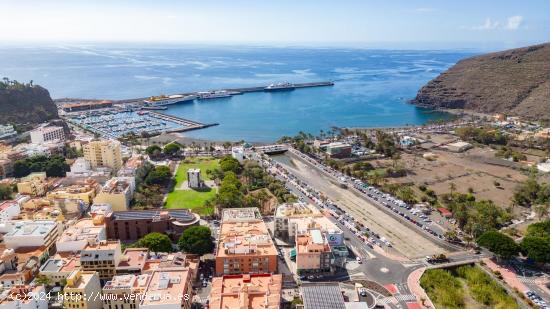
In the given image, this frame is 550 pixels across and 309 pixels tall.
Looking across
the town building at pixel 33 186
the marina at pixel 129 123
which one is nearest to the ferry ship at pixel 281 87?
the marina at pixel 129 123

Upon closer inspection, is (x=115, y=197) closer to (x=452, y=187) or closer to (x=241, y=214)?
(x=241, y=214)

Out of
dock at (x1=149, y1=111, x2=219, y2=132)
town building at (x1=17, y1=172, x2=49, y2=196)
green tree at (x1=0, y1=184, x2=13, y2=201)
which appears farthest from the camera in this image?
dock at (x1=149, y1=111, x2=219, y2=132)

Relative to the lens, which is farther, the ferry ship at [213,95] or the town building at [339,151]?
the ferry ship at [213,95]

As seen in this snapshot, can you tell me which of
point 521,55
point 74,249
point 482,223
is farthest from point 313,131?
point 521,55

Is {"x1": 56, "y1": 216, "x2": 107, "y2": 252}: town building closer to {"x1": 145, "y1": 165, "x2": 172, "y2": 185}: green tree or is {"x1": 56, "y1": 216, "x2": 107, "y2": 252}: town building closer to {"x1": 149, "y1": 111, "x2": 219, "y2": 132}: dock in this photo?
{"x1": 145, "y1": 165, "x2": 172, "y2": 185}: green tree

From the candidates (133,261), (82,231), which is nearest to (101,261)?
(133,261)

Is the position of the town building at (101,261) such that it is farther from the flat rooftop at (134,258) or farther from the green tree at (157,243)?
the green tree at (157,243)

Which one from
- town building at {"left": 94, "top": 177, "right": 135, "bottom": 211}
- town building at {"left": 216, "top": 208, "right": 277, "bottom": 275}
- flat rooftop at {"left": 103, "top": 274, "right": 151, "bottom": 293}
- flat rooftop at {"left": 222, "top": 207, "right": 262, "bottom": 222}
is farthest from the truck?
town building at {"left": 94, "top": 177, "right": 135, "bottom": 211}
